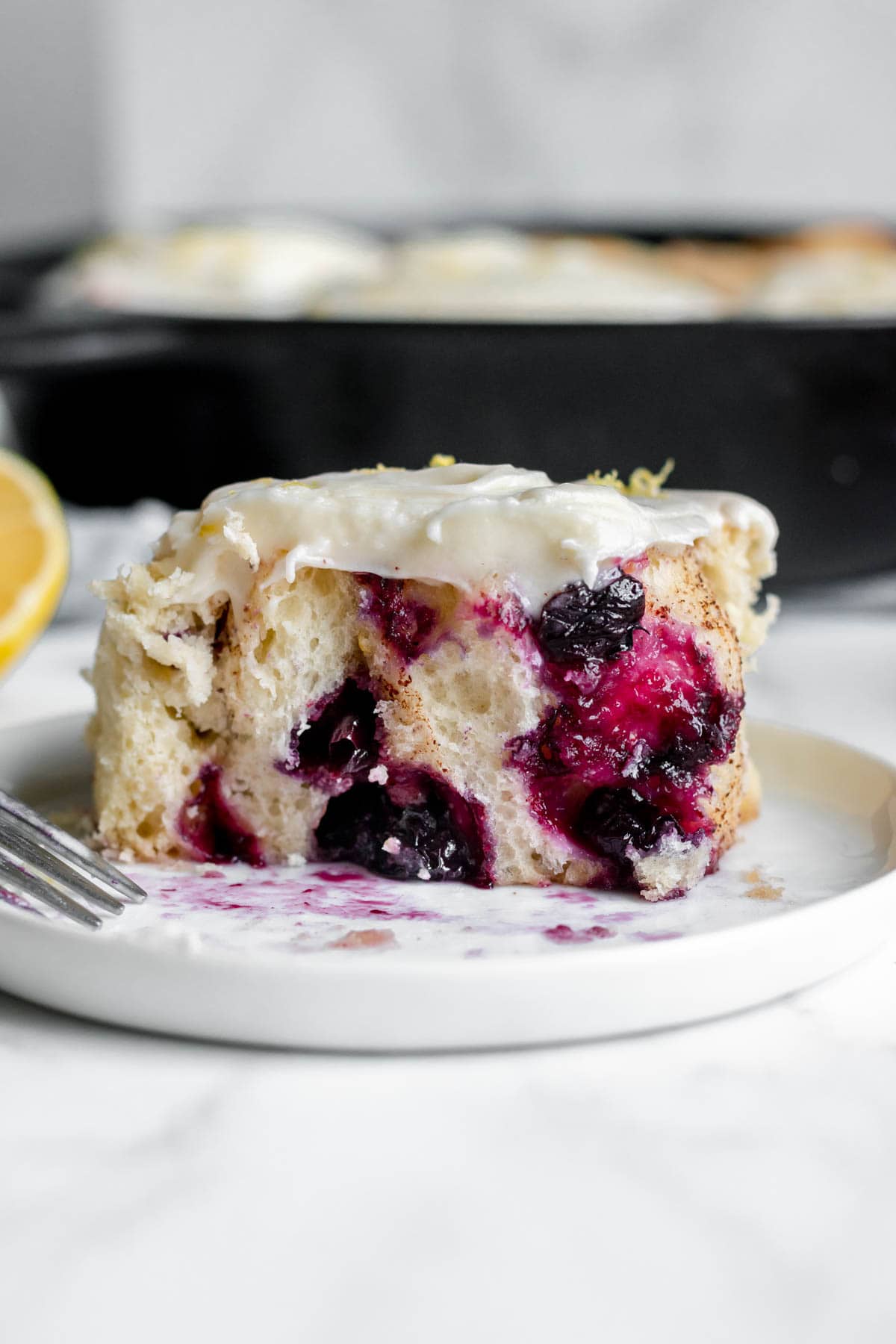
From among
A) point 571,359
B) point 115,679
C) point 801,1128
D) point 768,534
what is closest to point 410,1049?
point 801,1128

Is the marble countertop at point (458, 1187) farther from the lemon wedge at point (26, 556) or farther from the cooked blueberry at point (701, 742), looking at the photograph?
the lemon wedge at point (26, 556)

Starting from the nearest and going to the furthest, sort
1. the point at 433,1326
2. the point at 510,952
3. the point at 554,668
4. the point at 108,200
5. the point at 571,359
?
the point at 433,1326 → the point at 510,952 → the point at 554,668 → the point at 571,359 → the point at 108,200

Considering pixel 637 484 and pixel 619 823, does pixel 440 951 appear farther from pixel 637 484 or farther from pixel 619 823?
pixel 637 484

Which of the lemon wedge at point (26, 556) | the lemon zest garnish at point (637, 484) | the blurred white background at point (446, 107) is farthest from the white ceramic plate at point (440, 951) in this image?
the blurred white background at point (446, 107)

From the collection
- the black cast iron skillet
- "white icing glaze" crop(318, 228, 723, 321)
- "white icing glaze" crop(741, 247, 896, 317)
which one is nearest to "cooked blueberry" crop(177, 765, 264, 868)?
the black cast iron skillet

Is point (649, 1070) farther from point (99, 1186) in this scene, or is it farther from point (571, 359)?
point (571, 359)

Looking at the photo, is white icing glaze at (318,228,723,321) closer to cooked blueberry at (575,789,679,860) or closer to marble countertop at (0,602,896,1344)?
cooked blueberry at (575,789,679,860)

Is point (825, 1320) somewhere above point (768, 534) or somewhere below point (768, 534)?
below
